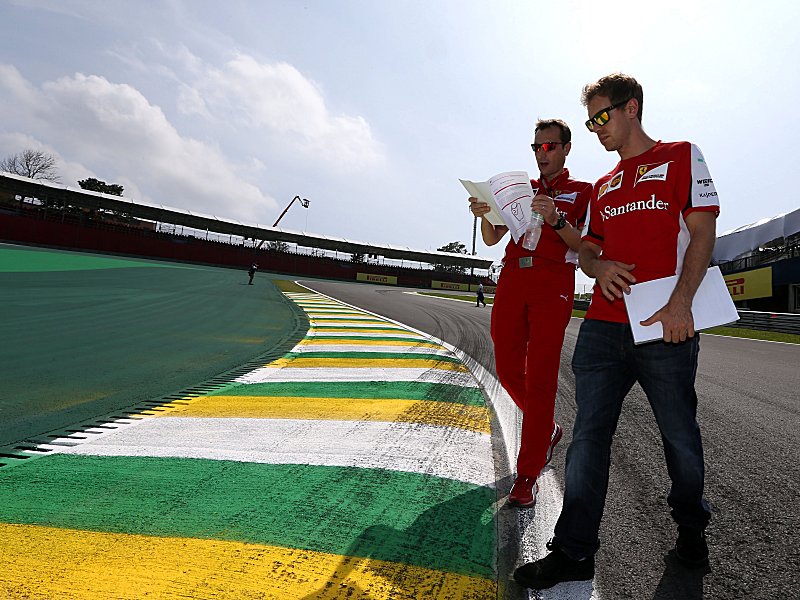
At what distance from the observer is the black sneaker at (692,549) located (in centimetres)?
167

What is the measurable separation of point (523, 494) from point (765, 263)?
25776 millimetres

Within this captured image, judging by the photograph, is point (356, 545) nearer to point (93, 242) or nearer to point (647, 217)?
point (647, 217)

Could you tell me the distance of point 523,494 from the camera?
2.20m

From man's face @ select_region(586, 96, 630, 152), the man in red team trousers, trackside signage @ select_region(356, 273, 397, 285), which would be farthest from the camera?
trackside signage @ select_region(356, 273, 397, 285)

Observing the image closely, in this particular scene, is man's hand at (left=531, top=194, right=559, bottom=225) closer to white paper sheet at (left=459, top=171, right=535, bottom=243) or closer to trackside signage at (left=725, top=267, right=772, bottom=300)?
white paper sheet at (left=459, top=171, right=535, bottom=243)

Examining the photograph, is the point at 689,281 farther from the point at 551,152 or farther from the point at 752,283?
the point at 752,283

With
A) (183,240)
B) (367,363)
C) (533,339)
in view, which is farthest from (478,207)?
(183,240)

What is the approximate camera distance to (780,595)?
1521 mm

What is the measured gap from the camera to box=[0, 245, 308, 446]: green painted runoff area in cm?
346

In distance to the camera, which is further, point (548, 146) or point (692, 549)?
point (548, 146)

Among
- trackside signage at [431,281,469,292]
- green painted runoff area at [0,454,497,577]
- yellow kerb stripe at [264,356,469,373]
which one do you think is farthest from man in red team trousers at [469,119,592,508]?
trackside signage at [431,281,469,292]

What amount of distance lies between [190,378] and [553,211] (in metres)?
3.98

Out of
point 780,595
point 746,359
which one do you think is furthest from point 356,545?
point 746,359

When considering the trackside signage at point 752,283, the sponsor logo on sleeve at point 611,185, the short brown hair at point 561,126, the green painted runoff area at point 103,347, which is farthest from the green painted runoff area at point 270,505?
the trackside signage at point 752,283
